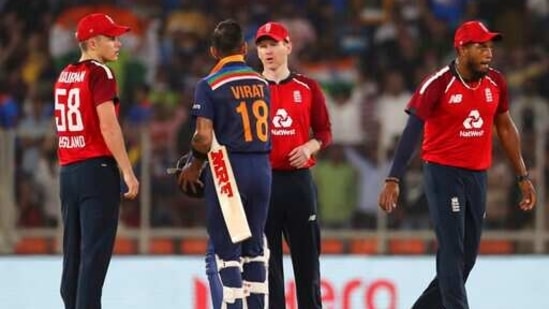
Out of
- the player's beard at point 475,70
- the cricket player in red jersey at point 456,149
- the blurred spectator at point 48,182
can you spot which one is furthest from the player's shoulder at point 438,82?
the blurred spectator at point 48,182

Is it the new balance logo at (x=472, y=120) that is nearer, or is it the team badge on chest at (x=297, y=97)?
the new balance logo at (x=472, y=120)

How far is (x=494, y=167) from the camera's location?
16.7 metres

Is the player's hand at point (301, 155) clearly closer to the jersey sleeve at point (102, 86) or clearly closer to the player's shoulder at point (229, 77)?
the player's shoulder at point (229, 77)

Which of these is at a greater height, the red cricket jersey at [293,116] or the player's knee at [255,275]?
the red cricket jersey at [293,116]

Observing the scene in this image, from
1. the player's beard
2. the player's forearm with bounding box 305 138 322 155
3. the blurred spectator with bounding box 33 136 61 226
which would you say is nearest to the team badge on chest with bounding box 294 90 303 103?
the player's forearm with bounding box 305 138 322 155

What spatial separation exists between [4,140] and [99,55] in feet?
20.2

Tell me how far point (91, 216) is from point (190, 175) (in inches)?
26.4

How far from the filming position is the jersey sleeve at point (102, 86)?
32.7ft

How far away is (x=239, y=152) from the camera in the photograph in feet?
32.6

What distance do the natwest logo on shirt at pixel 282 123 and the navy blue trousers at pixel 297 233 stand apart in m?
0.28

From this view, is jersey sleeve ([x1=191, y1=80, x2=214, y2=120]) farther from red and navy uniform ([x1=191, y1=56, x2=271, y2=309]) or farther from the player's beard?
the player's beard

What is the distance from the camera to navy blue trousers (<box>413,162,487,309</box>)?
1072 centimetres

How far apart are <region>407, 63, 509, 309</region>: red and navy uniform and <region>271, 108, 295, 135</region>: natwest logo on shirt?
830 mm

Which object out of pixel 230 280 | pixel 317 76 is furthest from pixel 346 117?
pixel 230 280
